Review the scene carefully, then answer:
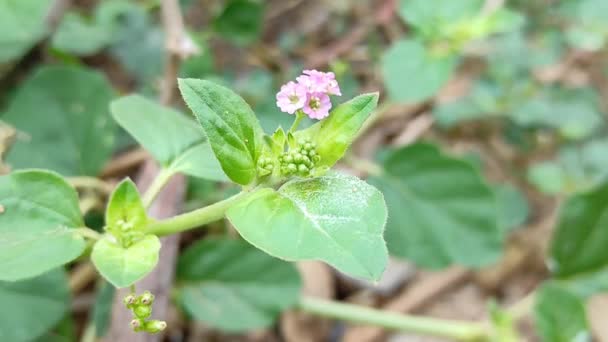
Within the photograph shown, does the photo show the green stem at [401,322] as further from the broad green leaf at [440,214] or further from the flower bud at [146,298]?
the flower bud at [146,298]

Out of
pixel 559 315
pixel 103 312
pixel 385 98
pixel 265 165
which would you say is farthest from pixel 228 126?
pixel 385 98

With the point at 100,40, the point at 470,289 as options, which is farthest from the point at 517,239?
the point at 100,40

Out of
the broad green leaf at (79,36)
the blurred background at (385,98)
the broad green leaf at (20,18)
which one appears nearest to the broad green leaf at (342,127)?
the blurred background at (385,98)

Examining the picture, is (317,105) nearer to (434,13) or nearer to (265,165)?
(265,165)

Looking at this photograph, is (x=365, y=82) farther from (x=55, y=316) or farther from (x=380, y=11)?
(x=55, y=316)

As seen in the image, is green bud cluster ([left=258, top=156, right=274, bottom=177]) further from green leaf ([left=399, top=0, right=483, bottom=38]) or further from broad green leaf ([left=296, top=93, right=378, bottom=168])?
green leaf ([left=399, top=0, right=483, bottom=38])
